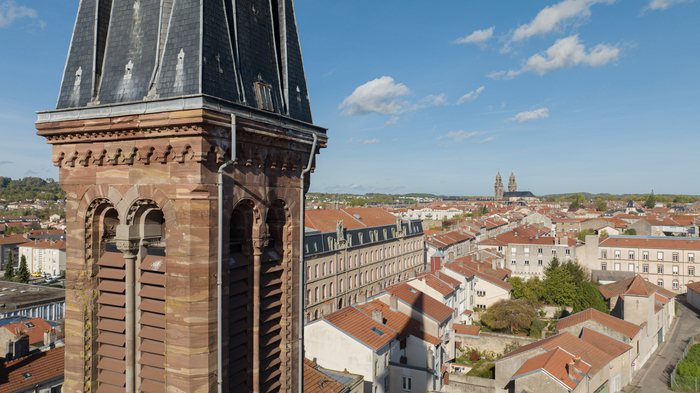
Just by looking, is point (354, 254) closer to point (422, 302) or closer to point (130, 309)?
point (422, 302)

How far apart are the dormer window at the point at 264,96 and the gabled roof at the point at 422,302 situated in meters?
34.0

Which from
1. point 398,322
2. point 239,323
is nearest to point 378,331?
point 398,322

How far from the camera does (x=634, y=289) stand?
5072 cm

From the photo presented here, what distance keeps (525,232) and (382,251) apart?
37.8m

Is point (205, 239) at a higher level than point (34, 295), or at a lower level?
higher

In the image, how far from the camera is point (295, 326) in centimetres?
834

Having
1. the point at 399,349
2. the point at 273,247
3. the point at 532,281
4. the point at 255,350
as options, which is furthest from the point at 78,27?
the point at 532,281

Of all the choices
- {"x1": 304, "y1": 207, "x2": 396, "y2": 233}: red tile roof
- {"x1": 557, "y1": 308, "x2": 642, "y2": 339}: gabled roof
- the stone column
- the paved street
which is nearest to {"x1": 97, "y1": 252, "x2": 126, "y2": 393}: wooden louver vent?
the stone column

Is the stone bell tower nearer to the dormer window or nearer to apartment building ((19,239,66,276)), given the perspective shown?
the dormer window

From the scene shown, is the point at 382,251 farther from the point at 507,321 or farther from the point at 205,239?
the point at 205,239

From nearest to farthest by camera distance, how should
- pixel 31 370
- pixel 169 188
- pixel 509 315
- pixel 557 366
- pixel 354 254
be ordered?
pixel 169 188 → pixel 31 370 → pixel 557 366 → pixel 509 315 → pixel 354 254

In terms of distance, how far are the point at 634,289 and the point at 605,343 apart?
15.5 metres

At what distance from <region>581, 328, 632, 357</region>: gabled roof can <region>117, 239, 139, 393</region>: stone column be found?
40384mm

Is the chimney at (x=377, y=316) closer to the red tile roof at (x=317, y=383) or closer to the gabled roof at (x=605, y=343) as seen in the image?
the red tile roof at (x=317, y=383)
